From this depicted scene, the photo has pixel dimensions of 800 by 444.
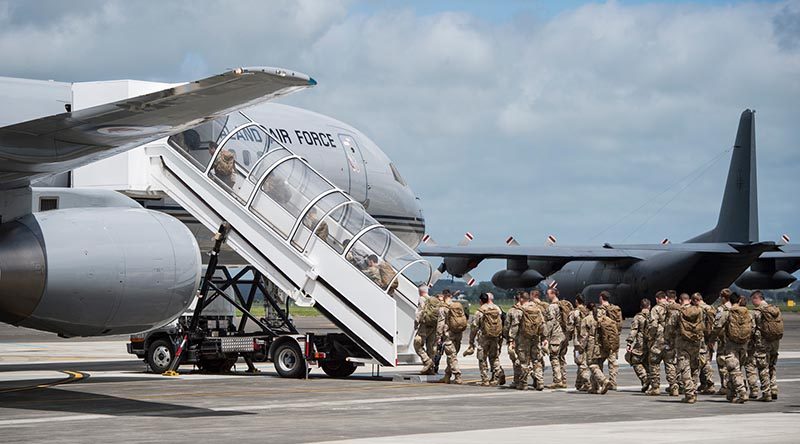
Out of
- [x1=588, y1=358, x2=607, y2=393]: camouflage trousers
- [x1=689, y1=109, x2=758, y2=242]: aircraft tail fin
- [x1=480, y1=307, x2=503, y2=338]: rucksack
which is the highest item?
[x1=689, y1=109, x2=758, y2=242]: aircraft tail fin

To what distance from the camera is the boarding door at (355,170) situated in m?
26.1

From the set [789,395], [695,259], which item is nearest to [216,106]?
[789,395]

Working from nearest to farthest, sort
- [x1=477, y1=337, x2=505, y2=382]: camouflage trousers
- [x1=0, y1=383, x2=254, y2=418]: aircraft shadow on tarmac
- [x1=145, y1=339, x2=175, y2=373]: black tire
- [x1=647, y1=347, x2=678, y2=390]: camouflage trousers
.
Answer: [x1=0, y1=383, x2=254, y2=418]: aircraft shadow on tarmac
[x1=647, y1=347, x2=678, y2=390]: camouflage trousers
[x1=477, y1=337, x2=505, y2=382]: camouflage trousers
[x1=145, y1=339, x2=175, y2=373]: black tire

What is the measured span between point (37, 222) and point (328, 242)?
7351mm

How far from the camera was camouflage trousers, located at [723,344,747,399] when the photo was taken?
691 inches

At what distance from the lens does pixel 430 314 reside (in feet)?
69.3

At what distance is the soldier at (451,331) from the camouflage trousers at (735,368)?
16.0 feet

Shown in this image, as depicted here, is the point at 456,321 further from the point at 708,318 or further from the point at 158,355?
the point at 158,355

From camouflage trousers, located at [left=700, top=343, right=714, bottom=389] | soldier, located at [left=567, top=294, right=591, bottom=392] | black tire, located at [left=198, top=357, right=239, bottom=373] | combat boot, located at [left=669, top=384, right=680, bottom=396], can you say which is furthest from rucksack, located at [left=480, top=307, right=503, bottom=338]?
black tire, located at [left=198, top=357, right=239, bottom=373]

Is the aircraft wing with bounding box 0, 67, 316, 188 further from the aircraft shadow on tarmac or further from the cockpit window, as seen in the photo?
the cockpit window

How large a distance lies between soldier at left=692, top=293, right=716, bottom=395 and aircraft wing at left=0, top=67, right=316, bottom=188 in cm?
892

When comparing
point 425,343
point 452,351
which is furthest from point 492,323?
point 425,343

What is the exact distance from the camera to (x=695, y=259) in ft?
157

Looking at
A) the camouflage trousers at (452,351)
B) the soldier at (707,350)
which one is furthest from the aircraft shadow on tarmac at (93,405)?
the soldier at (707,350)
